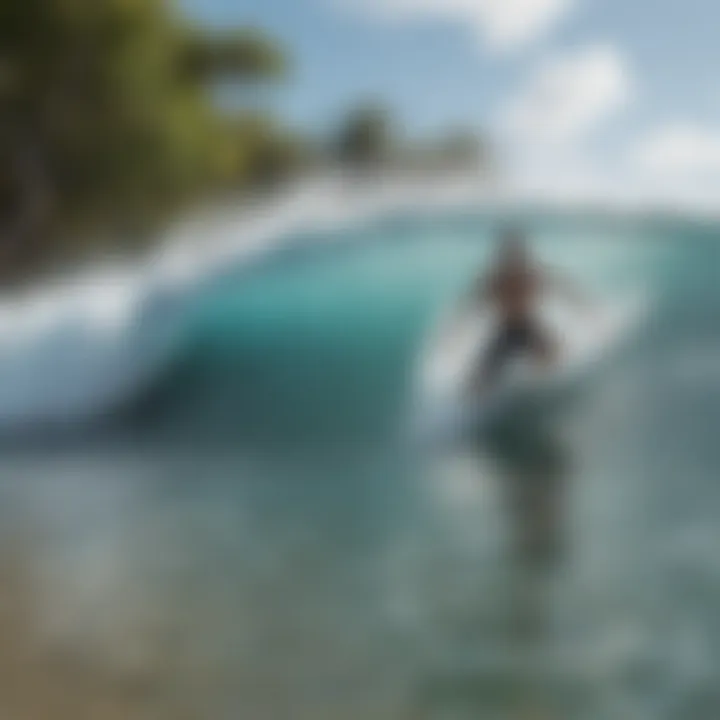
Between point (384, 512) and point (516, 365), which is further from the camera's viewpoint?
point (516, 365)

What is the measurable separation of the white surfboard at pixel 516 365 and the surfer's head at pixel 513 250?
11cm

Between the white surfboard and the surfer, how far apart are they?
16 mm

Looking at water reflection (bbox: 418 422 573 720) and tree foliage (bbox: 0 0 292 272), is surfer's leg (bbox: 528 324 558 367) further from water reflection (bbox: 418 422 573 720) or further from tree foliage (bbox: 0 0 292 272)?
tree foliage (bbox: 0 0 292 272)

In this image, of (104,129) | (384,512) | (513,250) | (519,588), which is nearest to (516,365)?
(513,250)

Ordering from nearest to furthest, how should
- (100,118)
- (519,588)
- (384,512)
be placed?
1. (519,588)
2. (384,512)
3. (100,118)

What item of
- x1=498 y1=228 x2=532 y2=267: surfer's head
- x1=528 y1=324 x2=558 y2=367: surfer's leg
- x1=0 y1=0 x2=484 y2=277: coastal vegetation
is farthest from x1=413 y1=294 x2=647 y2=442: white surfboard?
x1=0 y1=0 x2=484 y2=277: coastal vegetation

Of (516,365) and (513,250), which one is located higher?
(513,250)

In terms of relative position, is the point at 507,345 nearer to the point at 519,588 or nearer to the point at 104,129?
the point at 519,588

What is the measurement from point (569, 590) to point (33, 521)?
1.03 metres

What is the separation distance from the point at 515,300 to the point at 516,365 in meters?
0.14

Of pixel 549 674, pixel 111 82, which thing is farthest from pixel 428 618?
pixel 111 82

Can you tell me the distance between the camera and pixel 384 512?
2.04 meters

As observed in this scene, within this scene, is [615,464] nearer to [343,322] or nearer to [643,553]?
[643,553]

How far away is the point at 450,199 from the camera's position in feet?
7.81
